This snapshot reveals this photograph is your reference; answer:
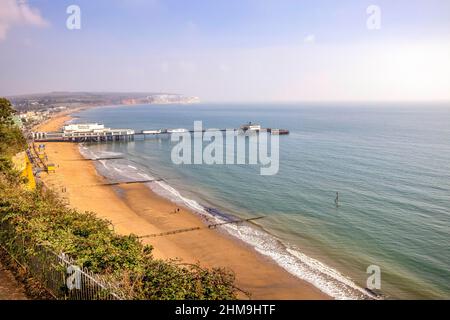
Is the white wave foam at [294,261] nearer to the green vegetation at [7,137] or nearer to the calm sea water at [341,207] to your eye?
the calm sea water at [341,207]

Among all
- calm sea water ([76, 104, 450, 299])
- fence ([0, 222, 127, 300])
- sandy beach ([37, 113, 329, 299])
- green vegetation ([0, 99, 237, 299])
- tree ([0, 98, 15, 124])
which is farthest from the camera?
tree ([0, 98, 15, 124])

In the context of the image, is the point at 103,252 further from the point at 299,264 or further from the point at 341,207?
the point at 341,207

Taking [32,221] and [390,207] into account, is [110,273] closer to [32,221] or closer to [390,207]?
[32,221]

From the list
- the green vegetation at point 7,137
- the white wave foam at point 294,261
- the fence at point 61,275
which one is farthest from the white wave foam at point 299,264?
the green vegetation at point 7,137

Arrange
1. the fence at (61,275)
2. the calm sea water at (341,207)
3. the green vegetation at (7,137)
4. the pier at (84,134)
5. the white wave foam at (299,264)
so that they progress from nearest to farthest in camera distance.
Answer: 1. the fence at (61,275)
2. the white wave foam at (299,264)
3. the calm sea water at (341,207)
4. the green vegetation at (7,137)
5. the pier at (84,134)

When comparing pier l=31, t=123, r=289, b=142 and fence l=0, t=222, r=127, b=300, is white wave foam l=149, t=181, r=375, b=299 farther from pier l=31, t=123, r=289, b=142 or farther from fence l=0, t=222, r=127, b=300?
pier l=31, t=123, r=289, b=142

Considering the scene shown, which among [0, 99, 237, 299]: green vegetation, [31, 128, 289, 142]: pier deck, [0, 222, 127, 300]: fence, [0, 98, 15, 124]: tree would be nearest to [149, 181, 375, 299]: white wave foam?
[0, 99, 237, 299]: green vegetation
